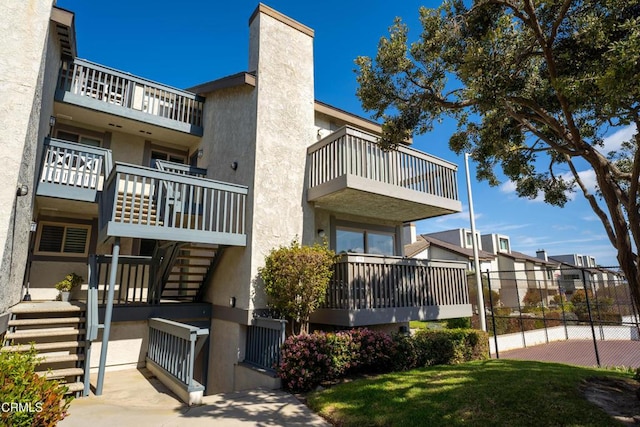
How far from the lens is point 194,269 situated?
11.2 meters

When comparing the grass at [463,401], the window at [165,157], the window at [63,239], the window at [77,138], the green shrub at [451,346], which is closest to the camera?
the grass at [463,401]

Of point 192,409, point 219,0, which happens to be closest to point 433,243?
point 219,0

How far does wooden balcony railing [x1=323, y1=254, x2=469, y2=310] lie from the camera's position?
8734 mm

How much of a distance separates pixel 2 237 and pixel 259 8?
926 centimetres

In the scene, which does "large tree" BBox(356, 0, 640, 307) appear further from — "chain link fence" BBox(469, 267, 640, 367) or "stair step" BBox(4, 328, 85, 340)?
"stair step" BBox(4, 328, 85, 340)

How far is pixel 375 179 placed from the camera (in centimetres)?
975

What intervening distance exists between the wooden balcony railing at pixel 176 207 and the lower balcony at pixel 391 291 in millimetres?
2921

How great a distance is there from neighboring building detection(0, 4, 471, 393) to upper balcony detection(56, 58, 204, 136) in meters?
0.04

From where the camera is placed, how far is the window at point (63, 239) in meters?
11.0

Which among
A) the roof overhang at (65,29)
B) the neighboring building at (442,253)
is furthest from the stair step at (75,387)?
the neighboring building at (442,253)

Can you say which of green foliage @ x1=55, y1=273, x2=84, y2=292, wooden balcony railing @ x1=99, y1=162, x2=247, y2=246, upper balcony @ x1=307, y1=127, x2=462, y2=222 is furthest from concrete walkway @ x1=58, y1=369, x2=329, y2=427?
upper balcony @ x1=307, y1=127, x2=462, y2=222

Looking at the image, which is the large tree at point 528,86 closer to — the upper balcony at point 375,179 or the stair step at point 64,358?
the upper balcony at point 375,179

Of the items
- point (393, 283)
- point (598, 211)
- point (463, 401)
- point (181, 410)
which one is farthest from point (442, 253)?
point (181, 410)

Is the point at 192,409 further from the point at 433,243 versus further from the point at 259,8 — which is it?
the point at 433,243
